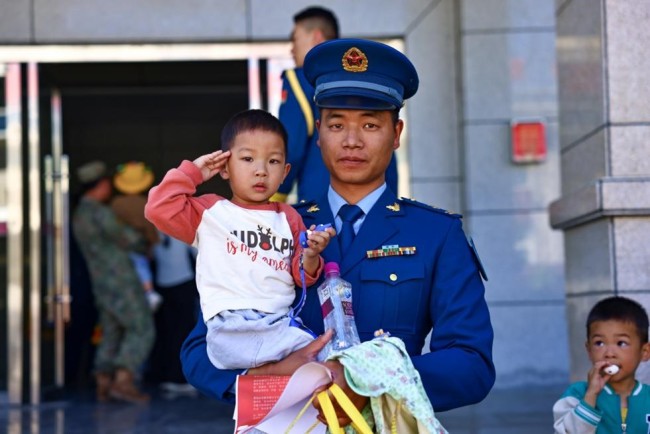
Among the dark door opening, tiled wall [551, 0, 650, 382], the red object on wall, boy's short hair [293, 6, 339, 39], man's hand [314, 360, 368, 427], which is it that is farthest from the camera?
the dark door opening

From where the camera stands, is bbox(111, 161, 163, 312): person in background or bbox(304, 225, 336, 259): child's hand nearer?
bbox(304, 225, 336, 259): child's hand

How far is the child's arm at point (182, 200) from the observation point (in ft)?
8.75

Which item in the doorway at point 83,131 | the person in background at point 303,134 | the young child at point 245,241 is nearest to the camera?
the young child at point 245,241

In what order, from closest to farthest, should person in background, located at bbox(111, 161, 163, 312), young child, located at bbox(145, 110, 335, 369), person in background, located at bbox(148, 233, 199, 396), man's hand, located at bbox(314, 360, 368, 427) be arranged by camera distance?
man's hand, located at bbox(314, 360, 368, 427), young child, located at bbox(145, 110, 335, 369), person in background, located at bbox(111, 161, 163, 312), person in background, located at bbox(148, 233, 199, 396)

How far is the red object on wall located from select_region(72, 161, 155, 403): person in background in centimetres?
300

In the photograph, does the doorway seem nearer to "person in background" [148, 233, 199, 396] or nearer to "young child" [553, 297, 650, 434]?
"person in background" [148, 233, 199, 396]

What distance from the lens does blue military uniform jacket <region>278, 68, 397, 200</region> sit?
497 cm

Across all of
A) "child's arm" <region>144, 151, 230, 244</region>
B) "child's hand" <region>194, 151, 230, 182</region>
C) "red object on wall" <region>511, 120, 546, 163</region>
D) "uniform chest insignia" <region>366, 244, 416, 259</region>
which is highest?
"red object on wall" <region>511, 120, 546, 163</region>

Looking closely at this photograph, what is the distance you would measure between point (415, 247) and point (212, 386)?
1.91 ft

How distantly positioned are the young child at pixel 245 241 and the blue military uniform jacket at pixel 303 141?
213 centimetres

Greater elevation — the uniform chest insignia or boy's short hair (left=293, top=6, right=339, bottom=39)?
boy's short hair (left=293, top=6, right=339, bottom=39)

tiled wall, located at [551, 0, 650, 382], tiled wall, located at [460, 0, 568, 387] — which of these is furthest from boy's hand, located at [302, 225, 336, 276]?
tiled wall, located at [460, 0, 568, 387]

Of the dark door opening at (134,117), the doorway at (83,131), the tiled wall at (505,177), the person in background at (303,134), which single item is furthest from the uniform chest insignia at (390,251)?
the dark door opening at (134,117)

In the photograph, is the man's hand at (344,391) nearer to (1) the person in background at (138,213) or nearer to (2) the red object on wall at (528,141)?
(2) the red object on wall at (528,141)
